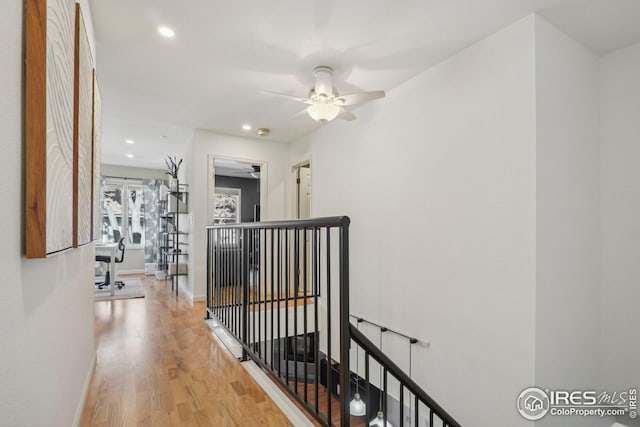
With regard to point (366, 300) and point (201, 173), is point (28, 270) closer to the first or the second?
point (366, 300)

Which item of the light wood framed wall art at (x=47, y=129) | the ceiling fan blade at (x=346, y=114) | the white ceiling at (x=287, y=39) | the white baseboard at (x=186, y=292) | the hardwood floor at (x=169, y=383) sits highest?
the white ceiling at (x=287, y=39)

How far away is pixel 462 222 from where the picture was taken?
267cm

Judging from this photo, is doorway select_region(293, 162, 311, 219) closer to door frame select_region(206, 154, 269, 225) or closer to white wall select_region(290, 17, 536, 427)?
door frame select_region(206, 154, 269, 225)

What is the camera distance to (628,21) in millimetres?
2271

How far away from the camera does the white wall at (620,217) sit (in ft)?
8.11

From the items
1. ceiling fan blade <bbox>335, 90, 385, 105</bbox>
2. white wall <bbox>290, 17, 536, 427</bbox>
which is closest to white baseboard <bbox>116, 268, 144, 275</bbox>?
white wall <bbox>290, 17, 536, 427</bbox>

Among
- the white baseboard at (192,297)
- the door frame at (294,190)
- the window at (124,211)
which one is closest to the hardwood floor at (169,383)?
the white baseboard at (192,297)

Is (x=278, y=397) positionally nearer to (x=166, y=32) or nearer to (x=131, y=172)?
(x=166, y=32)

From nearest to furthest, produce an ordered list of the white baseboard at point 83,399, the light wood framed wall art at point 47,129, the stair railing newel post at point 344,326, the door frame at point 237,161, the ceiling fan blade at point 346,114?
the light wood framed wall art at point 47,129, the stair railing newel post at point 344,326, the white baseboard at point 83,399, the ceiling fan blade at point 346,114, the door frame at point 237,161

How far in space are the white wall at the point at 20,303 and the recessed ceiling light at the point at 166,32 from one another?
1.98m

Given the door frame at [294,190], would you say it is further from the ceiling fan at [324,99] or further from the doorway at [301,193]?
the ceiling fan at [324,99]

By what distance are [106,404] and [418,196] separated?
287cm

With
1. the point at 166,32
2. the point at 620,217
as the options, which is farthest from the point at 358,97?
the point at 620,217
